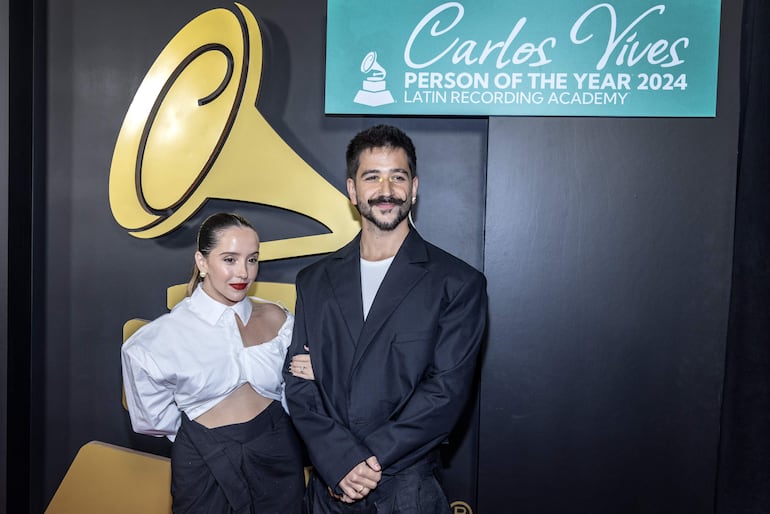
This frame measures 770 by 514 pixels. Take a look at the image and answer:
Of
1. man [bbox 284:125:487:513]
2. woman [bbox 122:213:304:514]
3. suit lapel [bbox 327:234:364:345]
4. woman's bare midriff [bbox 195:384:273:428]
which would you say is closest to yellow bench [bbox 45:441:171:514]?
woman [bbox 122:213:304:514]

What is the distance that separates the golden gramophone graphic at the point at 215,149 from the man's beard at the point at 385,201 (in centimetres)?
70

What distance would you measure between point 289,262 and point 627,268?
1475 millimetres

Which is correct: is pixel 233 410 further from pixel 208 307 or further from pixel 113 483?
pixel 113 483

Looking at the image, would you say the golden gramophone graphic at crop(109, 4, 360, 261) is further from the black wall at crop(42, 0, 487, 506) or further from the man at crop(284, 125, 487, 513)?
the man at crop(284, 125, 487, 513)

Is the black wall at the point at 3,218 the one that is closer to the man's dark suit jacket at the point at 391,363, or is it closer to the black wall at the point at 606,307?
the black wall at the point at 606,307

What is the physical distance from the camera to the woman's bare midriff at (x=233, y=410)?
91.7 inches

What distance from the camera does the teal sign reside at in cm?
268

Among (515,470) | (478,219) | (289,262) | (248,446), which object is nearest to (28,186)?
(289,262)

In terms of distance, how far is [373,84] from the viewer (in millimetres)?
2830

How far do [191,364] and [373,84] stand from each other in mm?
1387

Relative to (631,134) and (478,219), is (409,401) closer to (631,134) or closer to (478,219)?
(478,219)

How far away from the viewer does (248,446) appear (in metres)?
2.32

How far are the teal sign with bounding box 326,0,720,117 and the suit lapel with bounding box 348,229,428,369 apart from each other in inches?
33.2

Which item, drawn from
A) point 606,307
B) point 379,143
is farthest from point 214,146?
point 606,307
